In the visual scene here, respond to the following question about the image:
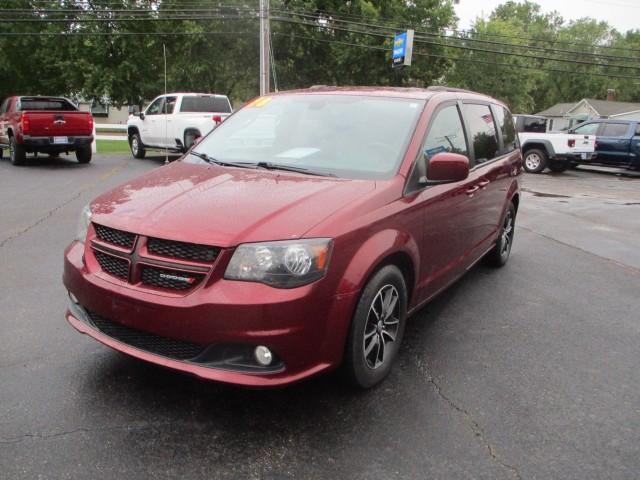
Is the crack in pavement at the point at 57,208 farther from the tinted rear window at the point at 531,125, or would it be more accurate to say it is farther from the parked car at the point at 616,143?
the parked car at the point at 616,143

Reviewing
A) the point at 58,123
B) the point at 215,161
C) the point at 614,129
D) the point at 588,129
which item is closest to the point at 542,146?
the point at 588,129

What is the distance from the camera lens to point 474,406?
3150 millimetres

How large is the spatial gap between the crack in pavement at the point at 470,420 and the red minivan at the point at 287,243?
0.83 feet

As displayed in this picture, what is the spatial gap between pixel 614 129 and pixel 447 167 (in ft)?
64.4

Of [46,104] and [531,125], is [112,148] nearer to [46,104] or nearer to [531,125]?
[46,104]

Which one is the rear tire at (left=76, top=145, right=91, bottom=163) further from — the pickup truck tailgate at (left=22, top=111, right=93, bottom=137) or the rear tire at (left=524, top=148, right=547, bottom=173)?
the rear tire at (left=524, top=148, right=547, bottom=173)

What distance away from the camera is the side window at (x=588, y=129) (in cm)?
2042

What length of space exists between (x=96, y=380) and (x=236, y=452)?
1.12m

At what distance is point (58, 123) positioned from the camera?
1428cm

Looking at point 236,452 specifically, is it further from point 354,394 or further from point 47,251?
point 47,251

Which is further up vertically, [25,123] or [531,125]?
[25,123]

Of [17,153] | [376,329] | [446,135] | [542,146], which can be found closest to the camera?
[376,329]

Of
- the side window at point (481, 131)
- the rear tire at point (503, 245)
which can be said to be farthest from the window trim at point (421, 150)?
the rear tire at point (503, 245)

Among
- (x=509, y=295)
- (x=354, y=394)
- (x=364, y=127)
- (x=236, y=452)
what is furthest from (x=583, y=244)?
(x=236, y=452)
